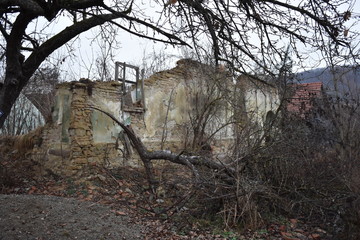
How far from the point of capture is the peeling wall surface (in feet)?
30.2

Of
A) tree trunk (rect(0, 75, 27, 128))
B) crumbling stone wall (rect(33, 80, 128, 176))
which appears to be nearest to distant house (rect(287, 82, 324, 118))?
tree trunk (rect(0, 75, 27, 128))

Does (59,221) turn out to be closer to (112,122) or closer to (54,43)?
(54,43)

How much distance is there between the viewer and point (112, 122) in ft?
32.6

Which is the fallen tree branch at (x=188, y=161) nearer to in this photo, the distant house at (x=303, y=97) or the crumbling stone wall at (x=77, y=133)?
the distant house at (x=303, y=97)

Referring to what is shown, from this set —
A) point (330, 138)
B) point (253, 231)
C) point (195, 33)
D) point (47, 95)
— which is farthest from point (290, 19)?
point (47, 95)

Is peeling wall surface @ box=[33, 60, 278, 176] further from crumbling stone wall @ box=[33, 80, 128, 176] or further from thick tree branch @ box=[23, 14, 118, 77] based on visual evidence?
thick tree branch @ box=[23, 14, 118, 77]

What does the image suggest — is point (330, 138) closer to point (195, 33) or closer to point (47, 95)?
point (195, 33)

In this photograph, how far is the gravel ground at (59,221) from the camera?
449cm

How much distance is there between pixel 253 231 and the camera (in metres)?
5.01

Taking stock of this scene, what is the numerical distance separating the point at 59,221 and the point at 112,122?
5.16 meters

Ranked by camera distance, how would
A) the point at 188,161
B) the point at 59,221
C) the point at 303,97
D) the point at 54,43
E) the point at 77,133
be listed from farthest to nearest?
the point at 77,133 < the point at 303,97 < the point at 188,161 < the point at 59,221 < the point at 54,43

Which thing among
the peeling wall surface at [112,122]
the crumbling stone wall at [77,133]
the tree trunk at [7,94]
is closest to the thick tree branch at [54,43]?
the tree trunk at [7,94]

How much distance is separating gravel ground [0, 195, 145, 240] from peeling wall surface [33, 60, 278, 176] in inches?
127

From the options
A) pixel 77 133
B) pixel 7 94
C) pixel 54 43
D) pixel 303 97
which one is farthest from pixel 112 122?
pixel 7 94
